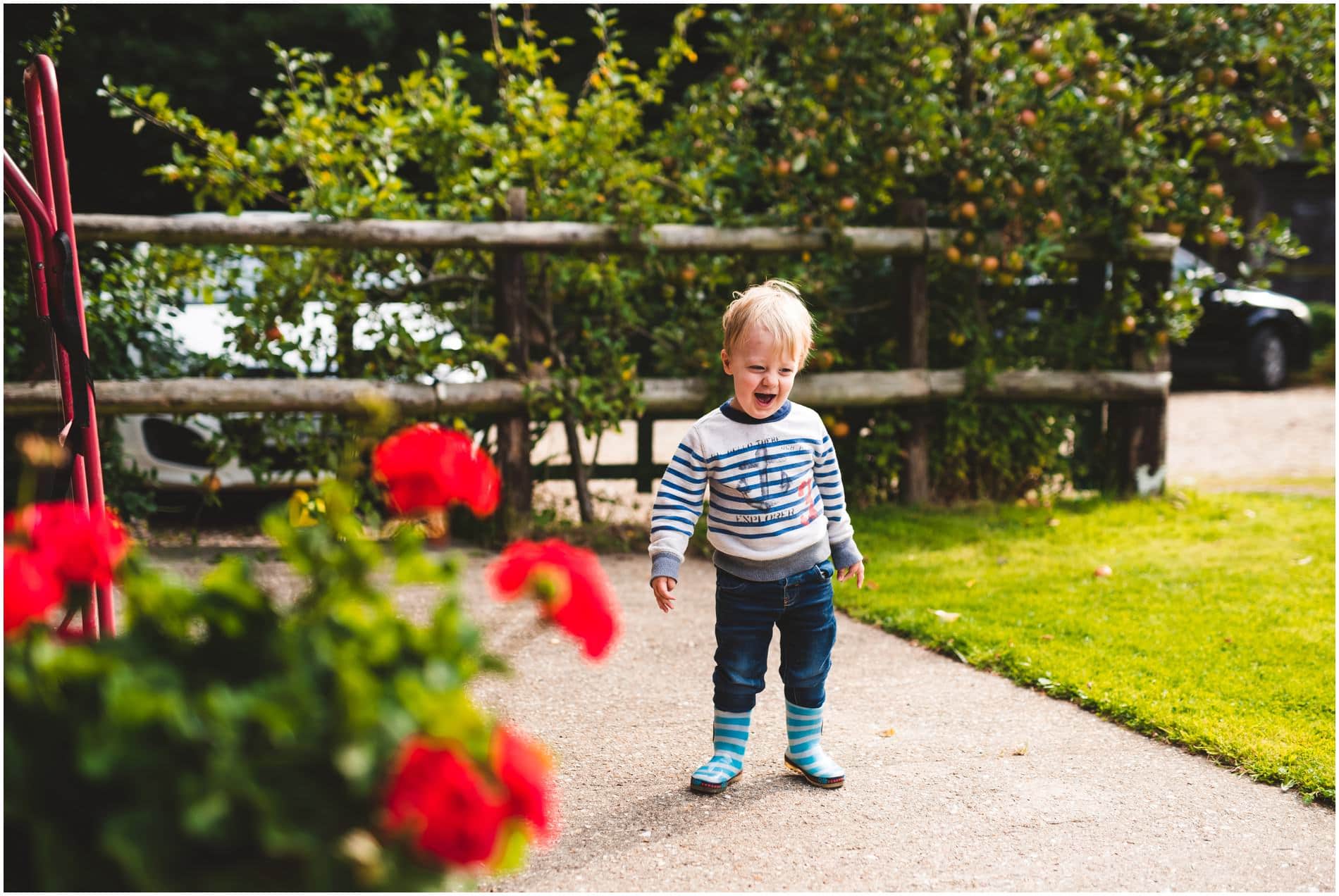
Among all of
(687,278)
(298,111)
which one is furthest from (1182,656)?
(298,111)

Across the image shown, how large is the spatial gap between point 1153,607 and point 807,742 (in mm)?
2264

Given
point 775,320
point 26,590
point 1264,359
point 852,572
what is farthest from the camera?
point 1264,359

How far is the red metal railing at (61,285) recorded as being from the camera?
7.75 feet

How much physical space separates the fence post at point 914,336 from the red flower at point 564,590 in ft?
17.8

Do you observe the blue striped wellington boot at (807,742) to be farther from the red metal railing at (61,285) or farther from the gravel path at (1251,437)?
the gravel path at (1251,437)

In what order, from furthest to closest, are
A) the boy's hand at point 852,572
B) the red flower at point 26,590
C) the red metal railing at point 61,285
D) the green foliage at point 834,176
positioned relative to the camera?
the green foliage at point 834,176 → the boy's hand at point 852,572 → the red metal railing at point 61,285 → the red flower at point 26,590

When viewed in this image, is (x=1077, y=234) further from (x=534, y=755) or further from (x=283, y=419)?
(x=534, y=755)

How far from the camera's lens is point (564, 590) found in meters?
1.33

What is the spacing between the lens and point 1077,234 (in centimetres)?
668

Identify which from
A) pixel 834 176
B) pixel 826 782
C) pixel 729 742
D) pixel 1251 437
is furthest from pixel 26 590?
pixel 1251 437

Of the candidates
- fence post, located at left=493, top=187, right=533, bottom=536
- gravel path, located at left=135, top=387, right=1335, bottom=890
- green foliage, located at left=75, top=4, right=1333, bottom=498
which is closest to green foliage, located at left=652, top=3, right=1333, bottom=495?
green foliage, located at left=75, top=4, right=1333, bottom=498

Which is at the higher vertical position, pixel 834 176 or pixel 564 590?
pixel 834 176

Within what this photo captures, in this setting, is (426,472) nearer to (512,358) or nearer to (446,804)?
(446,804)

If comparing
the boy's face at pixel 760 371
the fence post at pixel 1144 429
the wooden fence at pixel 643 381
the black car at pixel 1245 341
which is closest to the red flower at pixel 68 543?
the boy's face at pixel 760 371
